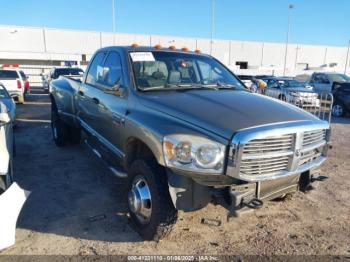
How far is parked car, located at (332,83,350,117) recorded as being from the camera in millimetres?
12758

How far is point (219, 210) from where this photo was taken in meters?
3.99

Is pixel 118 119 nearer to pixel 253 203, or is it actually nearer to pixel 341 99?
pixel 253 203

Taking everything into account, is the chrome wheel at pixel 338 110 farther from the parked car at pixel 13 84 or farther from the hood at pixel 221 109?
the parked car at pixel 13 84

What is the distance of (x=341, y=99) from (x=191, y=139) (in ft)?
40.6

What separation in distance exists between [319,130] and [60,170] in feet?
13.6

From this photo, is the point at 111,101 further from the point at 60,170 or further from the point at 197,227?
the point at 60,170

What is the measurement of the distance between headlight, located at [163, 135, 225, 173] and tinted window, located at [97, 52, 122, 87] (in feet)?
5.17

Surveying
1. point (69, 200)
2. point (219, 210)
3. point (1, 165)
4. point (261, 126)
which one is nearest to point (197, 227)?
point (219, 210)

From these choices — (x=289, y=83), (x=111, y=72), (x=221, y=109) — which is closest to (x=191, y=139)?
(x=221, y=109)

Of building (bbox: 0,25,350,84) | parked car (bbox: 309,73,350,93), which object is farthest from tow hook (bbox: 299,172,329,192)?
building (bbox: 0,25,350,84)

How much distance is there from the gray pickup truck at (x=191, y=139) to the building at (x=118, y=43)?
31896mm

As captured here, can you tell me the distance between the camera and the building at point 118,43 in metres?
41.4

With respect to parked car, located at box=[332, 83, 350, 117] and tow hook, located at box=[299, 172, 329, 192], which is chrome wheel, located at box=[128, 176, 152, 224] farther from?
parked car, located at box=[332, 83, 350, 117]

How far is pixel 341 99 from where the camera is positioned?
13.0 metres
